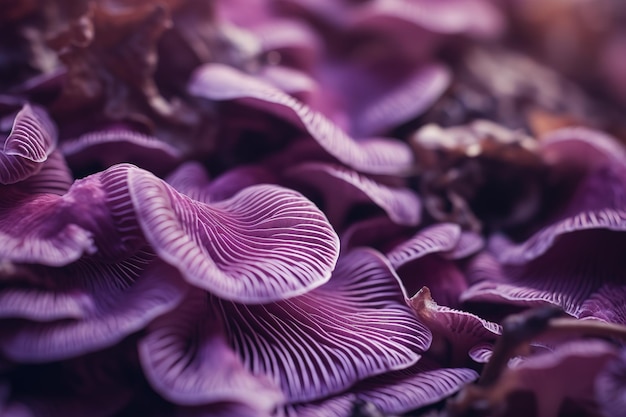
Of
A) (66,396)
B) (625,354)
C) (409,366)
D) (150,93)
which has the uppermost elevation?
(625,354)

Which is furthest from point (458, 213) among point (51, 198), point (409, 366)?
point (51, 198)

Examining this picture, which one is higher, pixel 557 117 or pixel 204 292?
pixel 557 117

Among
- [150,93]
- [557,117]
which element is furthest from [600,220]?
[150,93]

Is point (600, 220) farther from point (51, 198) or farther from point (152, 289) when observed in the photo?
point (51, 198)

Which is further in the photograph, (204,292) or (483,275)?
(483,275)

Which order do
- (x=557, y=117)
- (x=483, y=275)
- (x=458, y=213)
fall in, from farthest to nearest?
(x=557, y=117) → (x=458, y=213) → (x=483, y=275)

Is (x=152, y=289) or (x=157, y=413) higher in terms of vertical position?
(x=152, y=289)

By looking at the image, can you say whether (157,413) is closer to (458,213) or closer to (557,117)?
(458,213)

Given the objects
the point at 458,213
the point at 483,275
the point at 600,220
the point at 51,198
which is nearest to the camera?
the point at 51,198

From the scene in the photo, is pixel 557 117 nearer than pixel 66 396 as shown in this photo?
No
